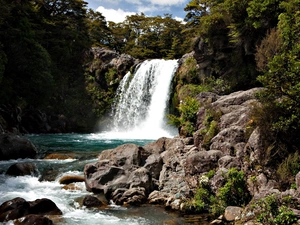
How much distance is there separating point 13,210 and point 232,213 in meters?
6.01

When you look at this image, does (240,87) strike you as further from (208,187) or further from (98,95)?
(98,95)

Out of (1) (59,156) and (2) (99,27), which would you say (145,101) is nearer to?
(1) (59,156)

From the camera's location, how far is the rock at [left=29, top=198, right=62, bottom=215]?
9.04 meters

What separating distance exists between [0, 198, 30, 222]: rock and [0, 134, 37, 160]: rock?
7685 millimetres

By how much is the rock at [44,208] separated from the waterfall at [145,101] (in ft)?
59.1

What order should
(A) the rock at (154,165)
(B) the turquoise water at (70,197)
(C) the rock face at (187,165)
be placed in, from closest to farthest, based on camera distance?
(B) the turquoise water at (70,197), (C) the rock face at (187,165), (A) the rock at (154,165)

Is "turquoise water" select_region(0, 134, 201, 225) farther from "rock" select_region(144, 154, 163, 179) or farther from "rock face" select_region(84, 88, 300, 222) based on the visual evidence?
"rock" select_region(144, 154, 163, 179)

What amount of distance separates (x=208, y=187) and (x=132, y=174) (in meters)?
2.99

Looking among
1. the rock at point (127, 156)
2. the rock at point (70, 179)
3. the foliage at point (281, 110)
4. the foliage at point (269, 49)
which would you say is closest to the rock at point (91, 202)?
the rock at point (127, 156)

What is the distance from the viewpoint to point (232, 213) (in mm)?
8312

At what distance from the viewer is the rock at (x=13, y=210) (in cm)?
850

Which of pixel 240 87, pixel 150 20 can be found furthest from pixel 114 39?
pixel 240 87

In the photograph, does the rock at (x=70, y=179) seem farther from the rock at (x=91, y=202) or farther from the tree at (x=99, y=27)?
the tree at (x=99, y=27)

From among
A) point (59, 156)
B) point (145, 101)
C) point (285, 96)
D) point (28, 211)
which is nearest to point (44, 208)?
point (28, 211)
